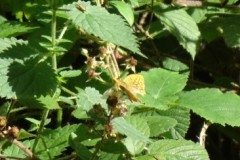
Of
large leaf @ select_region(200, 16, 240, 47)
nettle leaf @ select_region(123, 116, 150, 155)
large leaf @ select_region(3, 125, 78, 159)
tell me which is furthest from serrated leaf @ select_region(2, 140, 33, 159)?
large leaf @ select_region(200, 16, 240, 47)

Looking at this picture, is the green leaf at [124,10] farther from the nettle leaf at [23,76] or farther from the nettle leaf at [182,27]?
the nettle leaf at [23,76]

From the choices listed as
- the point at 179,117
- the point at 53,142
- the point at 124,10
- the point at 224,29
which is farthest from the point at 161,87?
the point at 224,29

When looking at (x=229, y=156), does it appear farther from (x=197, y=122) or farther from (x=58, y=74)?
(x=58, y=74)

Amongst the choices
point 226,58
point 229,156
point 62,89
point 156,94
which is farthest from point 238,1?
point 62,89

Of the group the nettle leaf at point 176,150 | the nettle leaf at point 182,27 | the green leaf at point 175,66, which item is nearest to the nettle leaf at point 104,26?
the nettle leaf at point 176,150

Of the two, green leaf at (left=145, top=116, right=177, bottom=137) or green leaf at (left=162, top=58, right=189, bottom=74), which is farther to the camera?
green leaf at (left=162, top=58, right=189, bottom=74)

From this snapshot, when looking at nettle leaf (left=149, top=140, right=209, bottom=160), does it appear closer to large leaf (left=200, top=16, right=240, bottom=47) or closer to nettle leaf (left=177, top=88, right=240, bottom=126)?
nettle leaf (left=177, top=88, right=240, bottom=126)
